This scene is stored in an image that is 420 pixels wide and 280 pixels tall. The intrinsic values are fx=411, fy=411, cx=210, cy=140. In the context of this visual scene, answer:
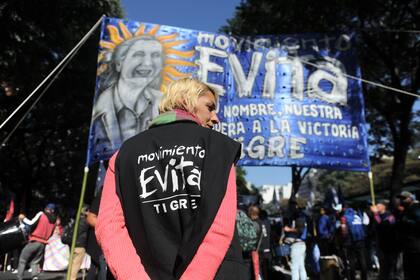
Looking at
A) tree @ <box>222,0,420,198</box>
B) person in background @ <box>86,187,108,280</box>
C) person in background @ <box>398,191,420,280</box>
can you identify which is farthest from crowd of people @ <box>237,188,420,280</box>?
tree @ <box>222,0,420,198</box>

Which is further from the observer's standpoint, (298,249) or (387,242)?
(298,249)

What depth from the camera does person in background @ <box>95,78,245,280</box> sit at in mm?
1494

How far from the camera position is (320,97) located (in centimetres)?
799

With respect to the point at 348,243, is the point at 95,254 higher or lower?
lower

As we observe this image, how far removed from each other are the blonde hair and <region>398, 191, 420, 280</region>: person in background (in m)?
6.24

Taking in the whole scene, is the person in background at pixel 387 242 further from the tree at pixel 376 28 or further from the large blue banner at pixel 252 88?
the tree at pixel 376 28

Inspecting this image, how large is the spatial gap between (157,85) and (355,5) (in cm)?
768

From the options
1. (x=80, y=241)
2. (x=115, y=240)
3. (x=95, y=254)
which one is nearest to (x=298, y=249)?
(x=80, y=241)

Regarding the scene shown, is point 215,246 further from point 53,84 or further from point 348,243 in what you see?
point 53,84

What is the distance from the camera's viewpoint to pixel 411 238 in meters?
6.91

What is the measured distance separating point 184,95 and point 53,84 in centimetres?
1643

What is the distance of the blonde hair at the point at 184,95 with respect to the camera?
1783 millimetres

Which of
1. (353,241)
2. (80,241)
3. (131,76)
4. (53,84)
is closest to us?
(131,76)

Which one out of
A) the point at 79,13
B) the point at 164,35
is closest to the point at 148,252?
the point at 164,35
